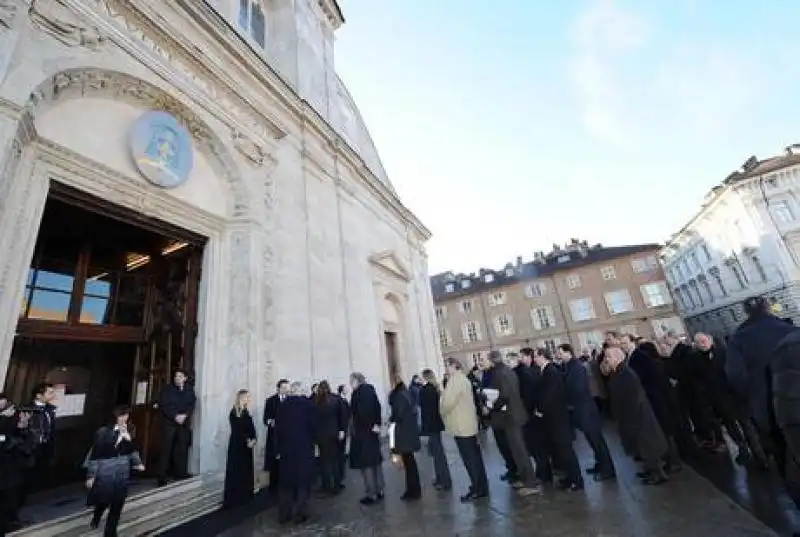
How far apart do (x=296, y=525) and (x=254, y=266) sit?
4.24m

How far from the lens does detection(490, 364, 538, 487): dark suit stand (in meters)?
4.50

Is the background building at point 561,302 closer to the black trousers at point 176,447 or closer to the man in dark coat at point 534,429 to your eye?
the man in dark coat at point 534,429

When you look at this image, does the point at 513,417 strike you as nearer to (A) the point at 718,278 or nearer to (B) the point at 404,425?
(B) the point at 404,425

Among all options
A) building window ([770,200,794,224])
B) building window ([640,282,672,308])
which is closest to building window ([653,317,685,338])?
building window ([640,282,672,308])

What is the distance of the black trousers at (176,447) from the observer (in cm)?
528

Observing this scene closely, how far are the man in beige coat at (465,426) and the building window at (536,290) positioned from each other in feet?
100

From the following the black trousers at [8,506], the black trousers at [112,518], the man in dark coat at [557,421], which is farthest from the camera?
the man in dark coat at [557,421]

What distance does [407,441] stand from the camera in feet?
15.6

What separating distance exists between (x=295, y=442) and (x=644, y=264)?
34.0 metres

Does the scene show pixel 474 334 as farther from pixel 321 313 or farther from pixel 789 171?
pixel 321 313

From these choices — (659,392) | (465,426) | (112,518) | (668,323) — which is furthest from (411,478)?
(668,323)

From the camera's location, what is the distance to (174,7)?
21.5ft

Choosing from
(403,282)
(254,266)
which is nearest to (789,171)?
(403,282)

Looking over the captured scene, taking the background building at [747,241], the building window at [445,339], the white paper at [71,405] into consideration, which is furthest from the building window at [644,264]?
the white paper at [71,405]
